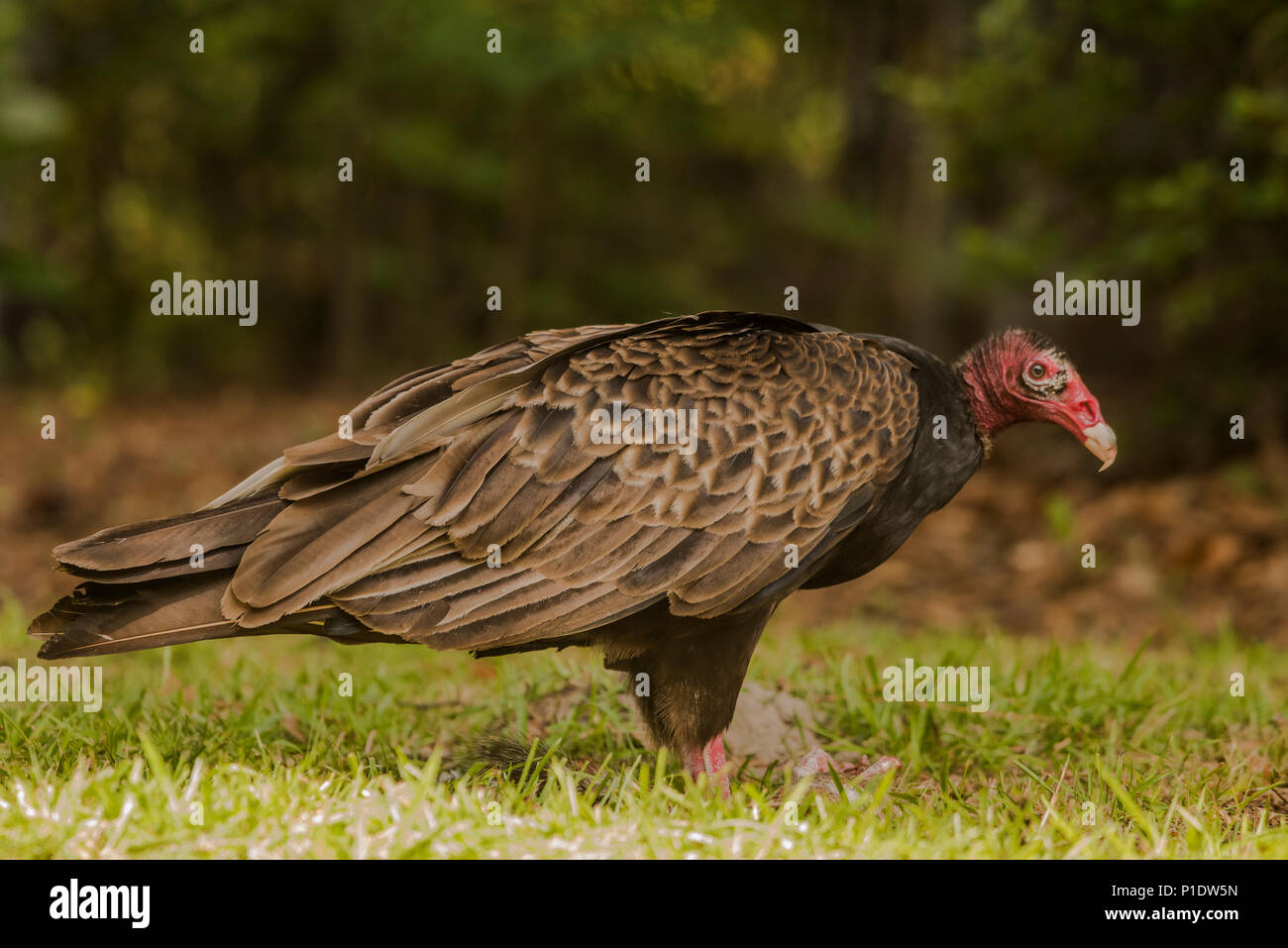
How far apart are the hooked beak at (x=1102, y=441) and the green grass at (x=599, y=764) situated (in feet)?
2.84

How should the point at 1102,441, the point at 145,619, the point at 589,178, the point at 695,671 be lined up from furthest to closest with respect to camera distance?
the point at 589,178 → the point at 1102,441 → the point at 695,671 → the point at 145,619

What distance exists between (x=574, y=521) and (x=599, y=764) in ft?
3.01

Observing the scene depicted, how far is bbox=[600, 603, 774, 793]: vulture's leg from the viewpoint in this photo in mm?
Result: 3486

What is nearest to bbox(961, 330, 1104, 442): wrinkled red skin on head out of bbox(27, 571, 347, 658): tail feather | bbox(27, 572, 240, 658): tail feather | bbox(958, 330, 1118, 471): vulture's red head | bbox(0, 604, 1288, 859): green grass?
bbox(958, 330, 1118, 471): vulture's red head

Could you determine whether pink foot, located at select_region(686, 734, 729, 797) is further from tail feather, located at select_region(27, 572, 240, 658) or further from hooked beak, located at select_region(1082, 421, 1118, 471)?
hooked beak, located at select_region(1082, 421, 1118, 471)

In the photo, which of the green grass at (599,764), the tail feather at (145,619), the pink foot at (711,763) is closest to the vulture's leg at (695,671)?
the pink foot at (711,763)

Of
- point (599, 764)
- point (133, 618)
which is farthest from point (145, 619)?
point (599, 764)

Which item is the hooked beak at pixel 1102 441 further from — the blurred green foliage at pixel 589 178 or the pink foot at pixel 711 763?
the blurred green foliage at pixel 589 178

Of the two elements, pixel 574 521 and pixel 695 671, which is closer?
pixel 574 521

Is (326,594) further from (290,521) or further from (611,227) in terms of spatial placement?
(611,227)

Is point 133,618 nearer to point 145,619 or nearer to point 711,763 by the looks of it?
point 145,619

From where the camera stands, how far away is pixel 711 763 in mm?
3629

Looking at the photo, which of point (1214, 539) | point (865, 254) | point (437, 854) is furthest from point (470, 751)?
point (865, 254)

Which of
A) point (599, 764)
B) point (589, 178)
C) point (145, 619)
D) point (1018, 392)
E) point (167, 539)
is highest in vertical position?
point (589, 178)
